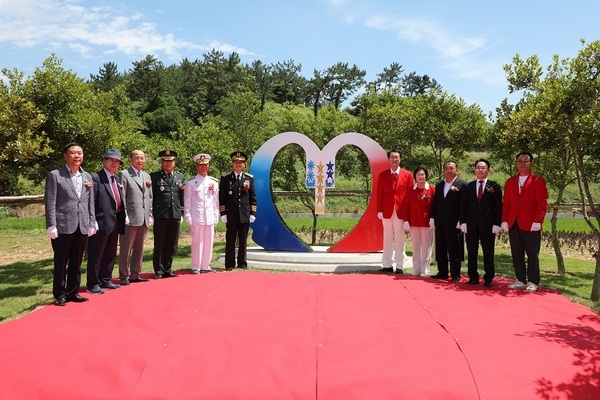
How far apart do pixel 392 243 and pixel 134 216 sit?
375cm

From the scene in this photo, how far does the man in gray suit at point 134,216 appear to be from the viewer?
19.0 ft

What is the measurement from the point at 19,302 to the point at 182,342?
11.2ft

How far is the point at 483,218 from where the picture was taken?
588cm

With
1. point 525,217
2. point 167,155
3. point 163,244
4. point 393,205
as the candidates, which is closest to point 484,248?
point 525,217

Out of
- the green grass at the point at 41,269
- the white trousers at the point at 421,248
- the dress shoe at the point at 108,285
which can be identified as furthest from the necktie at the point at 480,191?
the dress shoe at the point at 108,285

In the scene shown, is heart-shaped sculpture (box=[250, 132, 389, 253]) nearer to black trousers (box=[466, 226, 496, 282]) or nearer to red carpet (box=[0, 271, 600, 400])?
black trousers (box=[466, 226, 496, 282])

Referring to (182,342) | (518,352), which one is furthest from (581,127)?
(182,342)

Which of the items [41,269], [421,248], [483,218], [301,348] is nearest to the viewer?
[301,348]

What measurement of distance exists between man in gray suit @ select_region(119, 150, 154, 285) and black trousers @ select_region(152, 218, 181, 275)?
227 mm

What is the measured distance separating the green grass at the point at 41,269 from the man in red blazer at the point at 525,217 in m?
0.58

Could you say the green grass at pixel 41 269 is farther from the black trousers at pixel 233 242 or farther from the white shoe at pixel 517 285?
the white shoe at pixel 517 285

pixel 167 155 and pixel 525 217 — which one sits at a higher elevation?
pixel 167 155

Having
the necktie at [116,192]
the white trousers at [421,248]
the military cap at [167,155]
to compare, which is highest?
the military cap at [167,155]

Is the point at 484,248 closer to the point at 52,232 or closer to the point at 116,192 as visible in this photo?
the point at 116,192
